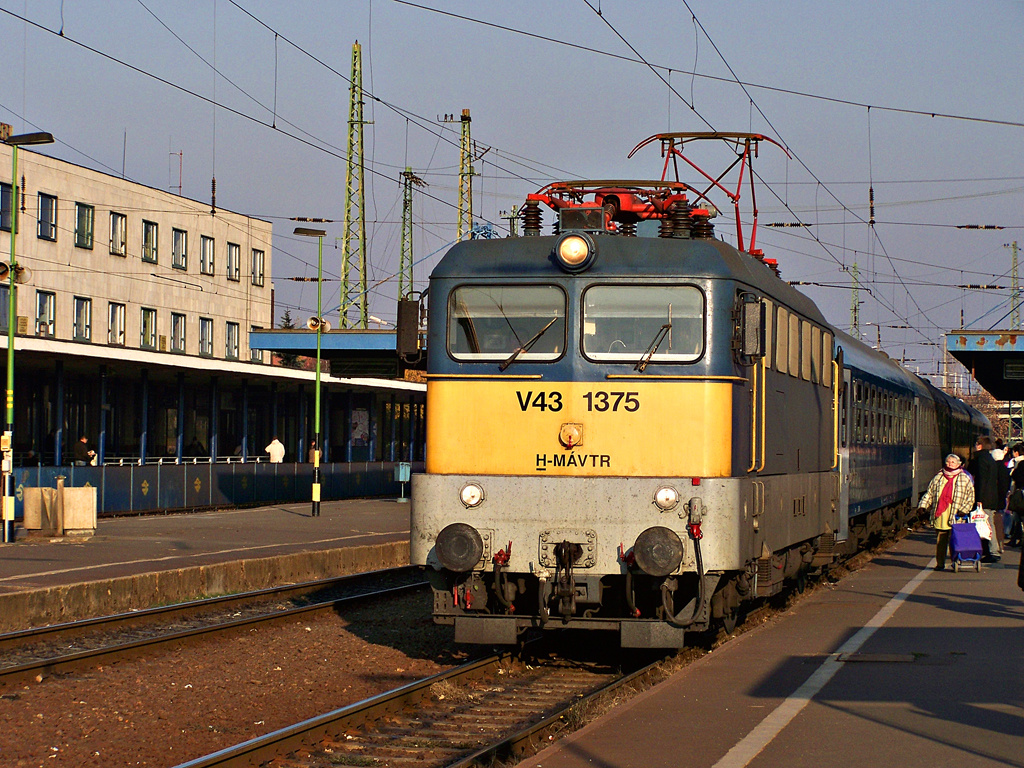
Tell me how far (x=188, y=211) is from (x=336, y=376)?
19237 millimetres

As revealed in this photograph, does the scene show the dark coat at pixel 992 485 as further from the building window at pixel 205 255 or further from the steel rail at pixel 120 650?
the building window at pixel 205 255

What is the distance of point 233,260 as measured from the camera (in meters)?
57.4

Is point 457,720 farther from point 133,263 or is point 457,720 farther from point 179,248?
point 179,248

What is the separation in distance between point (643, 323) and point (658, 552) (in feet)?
5.73

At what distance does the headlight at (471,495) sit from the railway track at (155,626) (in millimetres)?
3522

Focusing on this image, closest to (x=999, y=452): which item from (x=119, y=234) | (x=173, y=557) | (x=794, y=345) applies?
(x=794, y=345)

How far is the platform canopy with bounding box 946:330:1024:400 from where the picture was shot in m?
34.0

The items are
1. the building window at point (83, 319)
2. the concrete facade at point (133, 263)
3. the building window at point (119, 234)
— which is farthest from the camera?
the building window at point (119, 234)

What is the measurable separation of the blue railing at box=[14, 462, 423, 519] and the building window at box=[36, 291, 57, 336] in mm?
12588

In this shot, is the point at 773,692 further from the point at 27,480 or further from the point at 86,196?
the point at 86,196

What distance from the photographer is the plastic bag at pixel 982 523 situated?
1856 cm

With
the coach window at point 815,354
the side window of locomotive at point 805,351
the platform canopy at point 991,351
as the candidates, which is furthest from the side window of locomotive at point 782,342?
the platform canopy at point 991,351

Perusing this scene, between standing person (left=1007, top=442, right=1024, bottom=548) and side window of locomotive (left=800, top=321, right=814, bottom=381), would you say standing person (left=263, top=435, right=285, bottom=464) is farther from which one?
side window of locomotive (left=800, top=321, right=814, bottom=381)

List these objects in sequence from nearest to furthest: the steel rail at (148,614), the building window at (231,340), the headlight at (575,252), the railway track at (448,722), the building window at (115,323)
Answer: the railway track at (448,722), the headlight at (575,252), the steel rail at (148,614), the building window at (115,323), the building window at (231,340)
